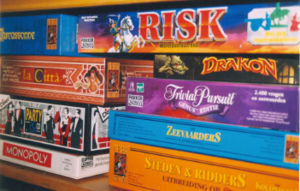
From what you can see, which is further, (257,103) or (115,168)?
(115,168)

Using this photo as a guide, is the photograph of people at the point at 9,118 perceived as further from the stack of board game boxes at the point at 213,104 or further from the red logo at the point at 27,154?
the stack of board game boxes at the point at 213,104

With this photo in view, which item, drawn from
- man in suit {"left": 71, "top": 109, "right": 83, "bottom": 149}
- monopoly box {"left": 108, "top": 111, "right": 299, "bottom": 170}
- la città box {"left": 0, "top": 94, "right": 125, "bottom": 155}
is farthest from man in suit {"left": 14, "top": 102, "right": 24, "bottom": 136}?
monopoly box {"left": 108, "top": 111, "right": 299, "bottom": 170}

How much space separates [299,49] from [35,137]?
0.76m

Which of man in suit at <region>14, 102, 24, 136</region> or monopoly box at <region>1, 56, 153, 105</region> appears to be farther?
man in suit at <region>14, 102, 24, 136</region>

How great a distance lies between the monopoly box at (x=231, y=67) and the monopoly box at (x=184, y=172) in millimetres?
180

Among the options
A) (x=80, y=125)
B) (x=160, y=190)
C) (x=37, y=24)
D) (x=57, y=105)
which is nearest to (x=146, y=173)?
(x=160, y=190)

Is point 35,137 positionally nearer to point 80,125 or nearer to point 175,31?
point 80,125

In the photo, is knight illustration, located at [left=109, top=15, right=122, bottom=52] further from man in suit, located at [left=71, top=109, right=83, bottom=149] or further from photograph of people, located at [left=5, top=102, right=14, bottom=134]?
photograph of people, located at [left=5, top=102, right=14, bottom=134]

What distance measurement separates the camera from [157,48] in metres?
0.79

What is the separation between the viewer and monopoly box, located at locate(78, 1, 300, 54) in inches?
25.0

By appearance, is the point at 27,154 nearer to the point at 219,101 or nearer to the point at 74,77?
the point at 74,77

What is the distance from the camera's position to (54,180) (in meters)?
0.89

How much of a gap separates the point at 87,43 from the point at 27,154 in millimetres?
387

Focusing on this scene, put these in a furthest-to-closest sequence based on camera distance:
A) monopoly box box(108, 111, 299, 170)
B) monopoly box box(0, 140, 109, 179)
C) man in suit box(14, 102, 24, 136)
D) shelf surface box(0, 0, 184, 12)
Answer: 1. man in suit box(14, 102, 24, 136)
2. monopoly box box(0, 140, 109, 179)
3. shelf surface box(0, 0, 184, 12)
4. monopoly box box(108, 111, 299, 170)
